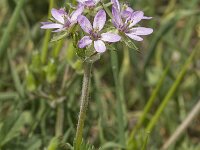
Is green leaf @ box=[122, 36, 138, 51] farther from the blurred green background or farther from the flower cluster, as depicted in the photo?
the blurred green background

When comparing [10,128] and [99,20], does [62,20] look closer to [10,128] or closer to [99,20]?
[99,20]

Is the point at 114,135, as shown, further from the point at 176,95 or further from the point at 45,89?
the point at 176,95

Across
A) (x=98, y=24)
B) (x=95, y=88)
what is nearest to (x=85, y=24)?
(x=98, y=24)

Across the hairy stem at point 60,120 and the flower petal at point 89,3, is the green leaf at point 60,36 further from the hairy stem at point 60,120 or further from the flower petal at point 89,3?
the hairy stem at point 60,120

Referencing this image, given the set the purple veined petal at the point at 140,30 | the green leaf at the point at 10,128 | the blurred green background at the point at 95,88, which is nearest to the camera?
the purple veined petal at the point at 140,30

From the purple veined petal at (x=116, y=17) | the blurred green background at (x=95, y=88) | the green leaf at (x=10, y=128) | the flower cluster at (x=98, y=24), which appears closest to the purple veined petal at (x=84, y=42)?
the flower cluster at (x=98, y=24)

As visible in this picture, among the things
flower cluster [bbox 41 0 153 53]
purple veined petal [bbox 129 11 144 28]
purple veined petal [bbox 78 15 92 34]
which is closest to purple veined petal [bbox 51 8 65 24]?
flower cluster [bbox 41 0 153 53]

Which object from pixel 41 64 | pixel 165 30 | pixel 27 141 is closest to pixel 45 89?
pixel 41 64
